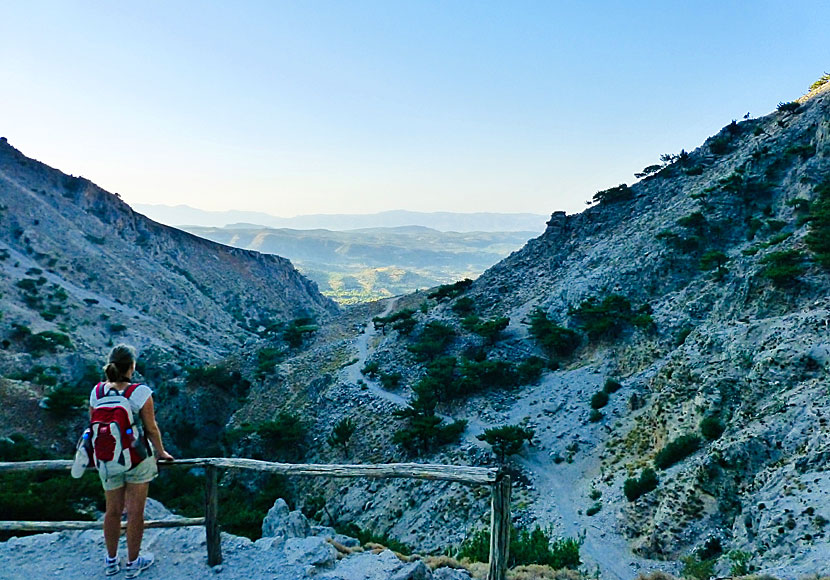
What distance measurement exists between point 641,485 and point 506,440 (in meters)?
6.45

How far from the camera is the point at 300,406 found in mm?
33531

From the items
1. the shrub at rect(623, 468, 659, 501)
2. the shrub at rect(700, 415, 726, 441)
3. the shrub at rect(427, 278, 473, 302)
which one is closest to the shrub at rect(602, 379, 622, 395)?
the shrub at rect(700, 415, 726, 441)

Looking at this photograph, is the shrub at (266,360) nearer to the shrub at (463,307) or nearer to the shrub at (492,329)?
the shrub at (463,307)

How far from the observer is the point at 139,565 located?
18.4ft

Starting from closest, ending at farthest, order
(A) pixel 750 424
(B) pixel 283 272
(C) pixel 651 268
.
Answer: (A) pixel 750 424, (C) pixel 651 268, (B) pixel 283 272

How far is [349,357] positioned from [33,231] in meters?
47.9

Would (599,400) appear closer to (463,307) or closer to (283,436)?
(283,436)

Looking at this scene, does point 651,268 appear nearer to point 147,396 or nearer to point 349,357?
point 349,357

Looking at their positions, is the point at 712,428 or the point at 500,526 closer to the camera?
the point at 500,526

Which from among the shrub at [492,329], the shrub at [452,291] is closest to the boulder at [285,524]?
the shrub at [492,329]

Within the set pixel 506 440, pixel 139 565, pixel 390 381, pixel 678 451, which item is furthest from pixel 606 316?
pixel 139 565

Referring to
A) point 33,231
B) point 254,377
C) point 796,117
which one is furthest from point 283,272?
point 796,117

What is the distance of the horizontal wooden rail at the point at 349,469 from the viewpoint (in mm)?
5406

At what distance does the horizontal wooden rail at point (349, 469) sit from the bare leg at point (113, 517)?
498 millimetres
